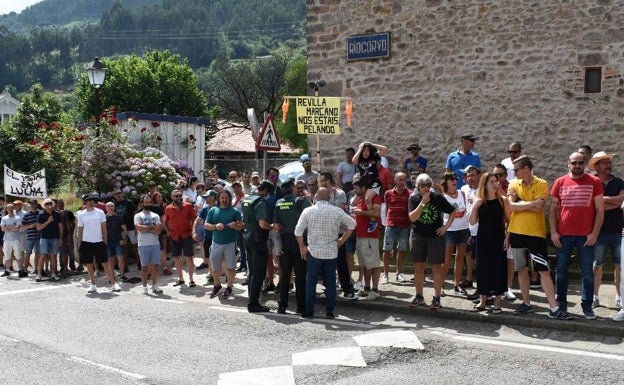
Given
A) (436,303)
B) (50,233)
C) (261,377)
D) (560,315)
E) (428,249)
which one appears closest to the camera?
(261,377)

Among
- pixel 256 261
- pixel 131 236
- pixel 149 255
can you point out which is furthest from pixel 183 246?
pixel 256 261

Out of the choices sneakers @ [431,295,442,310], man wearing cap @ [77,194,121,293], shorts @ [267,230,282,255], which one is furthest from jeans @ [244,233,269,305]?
man wearing cap @ [77,194,121,293]

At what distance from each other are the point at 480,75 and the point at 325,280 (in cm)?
638

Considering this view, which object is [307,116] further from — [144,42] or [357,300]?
[144,42]

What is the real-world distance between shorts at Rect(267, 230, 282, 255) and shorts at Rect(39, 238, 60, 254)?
19.9ft

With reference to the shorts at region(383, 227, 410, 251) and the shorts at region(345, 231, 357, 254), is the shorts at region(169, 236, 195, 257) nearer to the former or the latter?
the shorts at region(345, 231, 357, 254)

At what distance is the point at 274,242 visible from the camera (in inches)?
412

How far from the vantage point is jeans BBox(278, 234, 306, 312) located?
10.0 m

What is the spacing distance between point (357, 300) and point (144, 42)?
583 feet

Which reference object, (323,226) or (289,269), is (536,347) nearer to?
(323,226)

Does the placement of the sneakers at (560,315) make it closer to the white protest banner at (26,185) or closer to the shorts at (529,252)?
the shorts at (529,252)

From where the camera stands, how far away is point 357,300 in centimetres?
1026

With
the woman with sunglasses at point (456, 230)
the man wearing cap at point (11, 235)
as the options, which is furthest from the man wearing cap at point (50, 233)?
the woman with sunglasses at point (456, 230)

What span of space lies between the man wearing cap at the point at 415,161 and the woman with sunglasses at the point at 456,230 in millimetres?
3699
